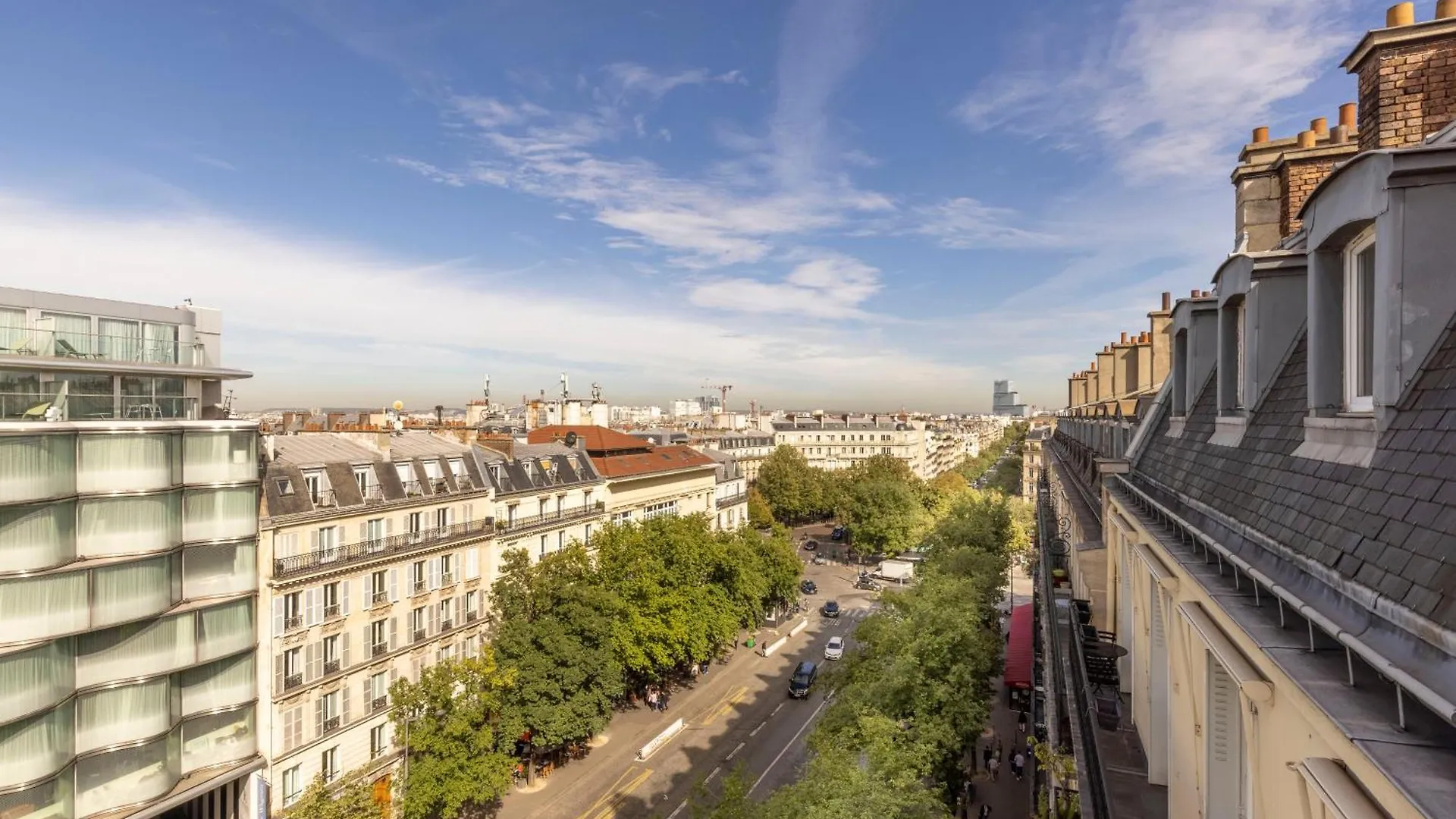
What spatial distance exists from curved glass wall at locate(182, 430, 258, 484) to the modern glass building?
1.6 inches

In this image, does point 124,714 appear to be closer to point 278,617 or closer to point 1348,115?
point 278,617

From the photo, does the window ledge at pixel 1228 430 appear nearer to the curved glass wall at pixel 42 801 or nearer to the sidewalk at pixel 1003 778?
the sidewalk at pixel 1003 778

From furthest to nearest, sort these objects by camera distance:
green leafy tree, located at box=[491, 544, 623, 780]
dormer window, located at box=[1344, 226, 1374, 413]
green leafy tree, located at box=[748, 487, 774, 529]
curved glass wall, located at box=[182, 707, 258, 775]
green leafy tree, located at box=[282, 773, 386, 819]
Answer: green leafy tree, located at box=[748, 487, 774, 529]
green leafy tree, located at box=[491, 544, 623, 780]
curved glass wall, located at box=[182, 707, 258, 775]
green leafy tree, located at box=[282, 773, 386, 819]
dormer window, located at box=[1344, 226, 1374, 413]

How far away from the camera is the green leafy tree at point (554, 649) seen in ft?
85.3

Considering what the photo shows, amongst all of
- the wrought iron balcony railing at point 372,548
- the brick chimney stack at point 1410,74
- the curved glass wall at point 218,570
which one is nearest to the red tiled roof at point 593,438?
the wrought iron balcony railing at point 372,548

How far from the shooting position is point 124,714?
63.6 feet

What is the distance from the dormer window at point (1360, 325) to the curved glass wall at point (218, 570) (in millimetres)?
26699

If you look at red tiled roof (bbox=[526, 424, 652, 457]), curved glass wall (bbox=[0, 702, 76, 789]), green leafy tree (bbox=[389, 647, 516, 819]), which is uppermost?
red tiled roof (bbox=[526, 424, 652, 457])

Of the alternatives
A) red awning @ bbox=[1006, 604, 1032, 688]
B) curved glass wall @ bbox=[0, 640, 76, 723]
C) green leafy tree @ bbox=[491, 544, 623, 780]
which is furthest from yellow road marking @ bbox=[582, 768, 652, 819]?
red awning @ bbox=[1006, 604, 1032, 688]

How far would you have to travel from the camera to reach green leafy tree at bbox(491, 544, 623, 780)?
2598 cm

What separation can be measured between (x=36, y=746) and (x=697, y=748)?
856 inches

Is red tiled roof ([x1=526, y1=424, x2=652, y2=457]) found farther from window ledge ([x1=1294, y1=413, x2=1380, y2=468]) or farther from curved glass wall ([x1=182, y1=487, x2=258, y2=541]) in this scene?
window ledge ([x1=1294, y1=413, x2=1380, y2=468])

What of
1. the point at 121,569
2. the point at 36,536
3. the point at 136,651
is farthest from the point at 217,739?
the point at 36,536

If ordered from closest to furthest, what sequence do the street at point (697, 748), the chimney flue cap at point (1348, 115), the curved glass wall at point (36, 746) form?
the chimney flue cap at point (1348, 115) < the curved glass wall at point (36, 746) < the street at point (697, 748)
